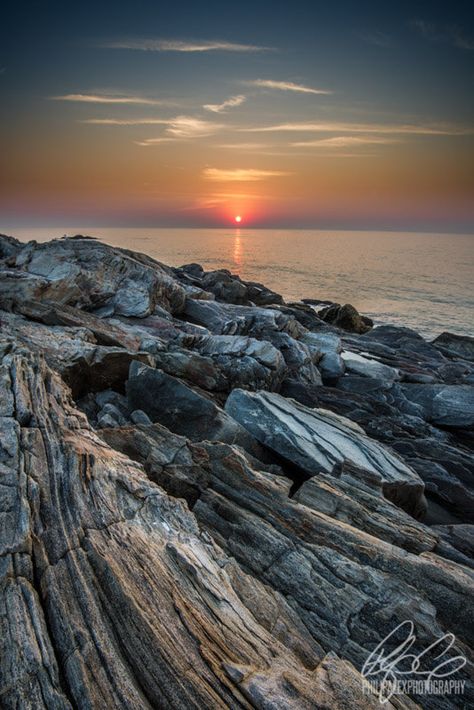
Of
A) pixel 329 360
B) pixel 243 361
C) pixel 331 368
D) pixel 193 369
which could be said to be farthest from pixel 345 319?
pixel 193 369

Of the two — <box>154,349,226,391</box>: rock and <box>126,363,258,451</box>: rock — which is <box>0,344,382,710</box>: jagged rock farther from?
<box>154,349,226,391</box>: rock

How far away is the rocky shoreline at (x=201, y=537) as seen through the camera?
571 centimetres

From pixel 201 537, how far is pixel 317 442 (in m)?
7.41

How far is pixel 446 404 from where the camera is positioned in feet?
82.2

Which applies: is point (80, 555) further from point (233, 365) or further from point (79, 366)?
point (233, 365)

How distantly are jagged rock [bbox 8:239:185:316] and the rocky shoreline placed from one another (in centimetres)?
518

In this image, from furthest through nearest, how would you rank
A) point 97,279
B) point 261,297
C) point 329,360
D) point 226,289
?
point 261,297 → point 226,289 → point 329,360 → point 97,279

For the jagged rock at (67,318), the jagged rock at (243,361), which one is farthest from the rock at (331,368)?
the jagged rock at (67,318)

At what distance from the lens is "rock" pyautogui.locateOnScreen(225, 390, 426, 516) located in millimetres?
14000

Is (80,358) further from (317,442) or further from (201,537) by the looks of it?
(201,537)

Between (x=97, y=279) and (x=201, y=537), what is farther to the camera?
(x=97, y=279)

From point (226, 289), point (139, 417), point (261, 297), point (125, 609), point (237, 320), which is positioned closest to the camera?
point (125, 609)

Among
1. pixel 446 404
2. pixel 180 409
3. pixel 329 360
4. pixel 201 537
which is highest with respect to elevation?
pixel 180 409

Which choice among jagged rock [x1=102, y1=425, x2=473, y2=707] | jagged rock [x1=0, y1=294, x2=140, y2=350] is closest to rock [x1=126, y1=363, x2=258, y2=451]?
jagged rock [x1=102, y1=425, x2=473, y2=707]
